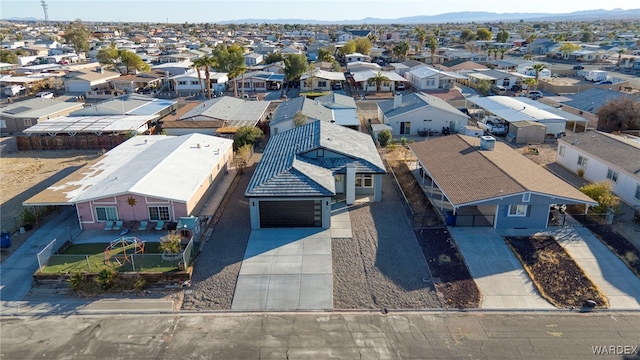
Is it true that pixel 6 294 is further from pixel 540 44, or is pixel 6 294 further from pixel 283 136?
pixel 540 44

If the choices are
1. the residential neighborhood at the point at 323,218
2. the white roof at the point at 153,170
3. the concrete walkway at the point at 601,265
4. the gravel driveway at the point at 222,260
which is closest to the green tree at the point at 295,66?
the residential neighborhood at the point at 323,218

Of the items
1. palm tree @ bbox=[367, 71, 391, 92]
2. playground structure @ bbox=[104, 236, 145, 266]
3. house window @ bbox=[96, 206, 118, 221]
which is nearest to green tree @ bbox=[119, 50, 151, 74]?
palm tree @ bbox=[367, 71, 391, 92]

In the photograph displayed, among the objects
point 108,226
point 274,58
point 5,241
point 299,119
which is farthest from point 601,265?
point 274,58

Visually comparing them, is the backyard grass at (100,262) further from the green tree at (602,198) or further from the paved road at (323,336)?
the green tree at (602,198)

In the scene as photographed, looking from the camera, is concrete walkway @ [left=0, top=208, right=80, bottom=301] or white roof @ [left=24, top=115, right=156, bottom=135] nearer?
concrete walkway @ [left=0, top=208, right=80, bottom=301]

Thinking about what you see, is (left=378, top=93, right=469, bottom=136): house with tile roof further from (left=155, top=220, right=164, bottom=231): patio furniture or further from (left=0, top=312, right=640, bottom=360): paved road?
(left=0, top=312, right=640, bottom=360): paved road

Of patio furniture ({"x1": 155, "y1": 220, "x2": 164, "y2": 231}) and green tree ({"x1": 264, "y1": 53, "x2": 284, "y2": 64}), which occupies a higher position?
green tree ({"x1": 264, "y1": 53, "x2": 284, "y2": 64})

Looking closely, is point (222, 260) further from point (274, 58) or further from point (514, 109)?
point (274, 58)
